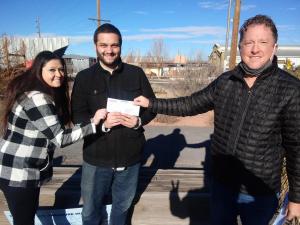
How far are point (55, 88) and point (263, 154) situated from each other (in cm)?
166

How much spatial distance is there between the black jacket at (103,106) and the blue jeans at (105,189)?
0.33 ft

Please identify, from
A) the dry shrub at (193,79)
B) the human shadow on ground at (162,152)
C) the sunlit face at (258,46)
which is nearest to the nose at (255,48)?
the sunlit face at (258,46)

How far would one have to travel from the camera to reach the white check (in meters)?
2.71

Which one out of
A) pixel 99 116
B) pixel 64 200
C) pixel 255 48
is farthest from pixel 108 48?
pixel 64 200

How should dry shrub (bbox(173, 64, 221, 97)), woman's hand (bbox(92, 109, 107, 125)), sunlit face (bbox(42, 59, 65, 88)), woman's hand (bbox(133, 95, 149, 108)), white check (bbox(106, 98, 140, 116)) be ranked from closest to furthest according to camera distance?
sunlit face (bbox(42, 59, 65, 88)), woman's hand (bbox(92, 109, 107, 125)), white check (bbox(106, 98, 140, 116)), woman's hand (bbox(133, 95, 149, 108)), dry shrub (bbox(173, 64, 221, 97))

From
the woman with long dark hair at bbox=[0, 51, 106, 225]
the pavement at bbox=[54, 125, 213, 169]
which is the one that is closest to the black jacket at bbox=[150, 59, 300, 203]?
the woman with long dark hair at bbox=[0, 51, 106, 225]

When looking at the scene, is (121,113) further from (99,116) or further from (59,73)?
(59,73)

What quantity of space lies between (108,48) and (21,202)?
142 centimetres

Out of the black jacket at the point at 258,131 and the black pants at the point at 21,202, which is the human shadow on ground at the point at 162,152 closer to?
the black pants at the point at 21,202

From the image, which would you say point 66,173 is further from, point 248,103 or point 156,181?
point 248,103

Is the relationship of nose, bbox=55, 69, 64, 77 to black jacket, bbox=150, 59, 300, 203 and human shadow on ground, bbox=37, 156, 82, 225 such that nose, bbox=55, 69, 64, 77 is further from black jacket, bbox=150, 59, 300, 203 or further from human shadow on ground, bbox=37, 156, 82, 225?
human shadow on ground, bbox=37, 156, 82, 225

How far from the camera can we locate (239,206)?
2.42m

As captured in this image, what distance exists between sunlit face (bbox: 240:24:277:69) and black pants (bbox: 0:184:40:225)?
1.89m

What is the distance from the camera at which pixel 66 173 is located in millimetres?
4418
